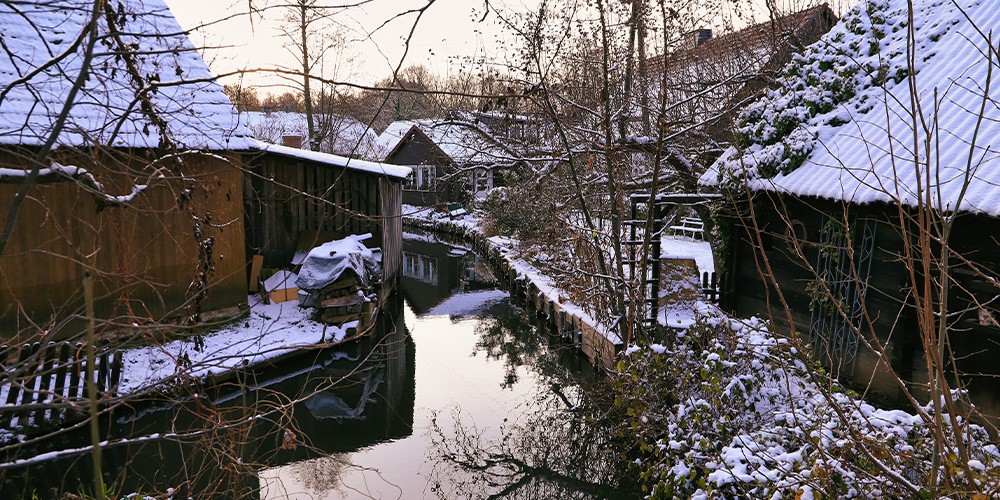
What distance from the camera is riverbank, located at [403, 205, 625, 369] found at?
1006cm

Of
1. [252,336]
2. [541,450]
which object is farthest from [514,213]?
[541,450]

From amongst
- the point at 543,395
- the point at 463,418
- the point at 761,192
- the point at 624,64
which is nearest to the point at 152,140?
the point at 463,418

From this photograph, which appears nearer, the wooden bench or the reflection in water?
the reflection in water

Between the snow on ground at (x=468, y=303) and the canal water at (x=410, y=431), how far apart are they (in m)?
1.58

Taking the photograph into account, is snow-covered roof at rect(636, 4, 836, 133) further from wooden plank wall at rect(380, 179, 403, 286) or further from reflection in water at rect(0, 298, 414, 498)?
reflection in water at rect(0, 298, 414, 498)

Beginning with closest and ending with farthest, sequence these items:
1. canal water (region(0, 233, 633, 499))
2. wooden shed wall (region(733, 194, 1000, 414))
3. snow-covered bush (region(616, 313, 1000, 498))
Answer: snow-covered bush (region(616, 313, 1000, 498)), wooden shed wall (region(733, 194, 1000, 414)), canal water (region(0, 233, 633, 499))

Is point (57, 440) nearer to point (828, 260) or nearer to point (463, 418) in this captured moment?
point (463, 418)

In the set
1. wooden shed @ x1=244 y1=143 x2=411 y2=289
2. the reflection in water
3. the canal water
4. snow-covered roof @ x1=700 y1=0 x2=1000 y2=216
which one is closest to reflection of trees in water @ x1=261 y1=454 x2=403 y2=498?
the canal water

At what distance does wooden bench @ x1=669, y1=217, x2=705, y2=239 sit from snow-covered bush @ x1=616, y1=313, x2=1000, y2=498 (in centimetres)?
1172

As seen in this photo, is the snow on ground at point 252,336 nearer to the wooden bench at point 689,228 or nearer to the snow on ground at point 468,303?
the snow on ground at point 468,303

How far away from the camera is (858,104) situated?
782 centimetres

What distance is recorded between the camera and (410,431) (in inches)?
359

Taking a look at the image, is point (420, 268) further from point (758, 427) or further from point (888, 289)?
point (758, 427)

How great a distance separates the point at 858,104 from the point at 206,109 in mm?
9566
